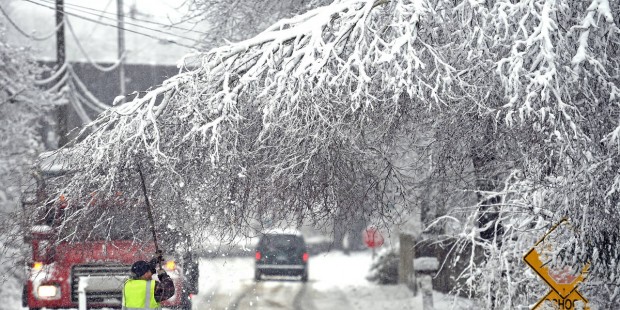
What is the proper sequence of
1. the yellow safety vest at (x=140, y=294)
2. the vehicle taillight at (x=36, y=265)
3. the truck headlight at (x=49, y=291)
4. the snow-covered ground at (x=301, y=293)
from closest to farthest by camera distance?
the yellow safety vest at (x=140, y=294)
the vehicle taillight at (x=36, y=265)
the truck headlight at (x=49, y=291)
the snow-covered ground at (x=301, y=293)

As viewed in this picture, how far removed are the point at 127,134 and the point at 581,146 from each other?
450 centimetres

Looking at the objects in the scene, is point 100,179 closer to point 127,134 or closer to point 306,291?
point 127,134

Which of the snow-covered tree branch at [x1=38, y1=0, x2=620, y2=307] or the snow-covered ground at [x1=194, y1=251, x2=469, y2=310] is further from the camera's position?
the snow-covered ground at [x1=194, y1=251, x2=469, y2=310]

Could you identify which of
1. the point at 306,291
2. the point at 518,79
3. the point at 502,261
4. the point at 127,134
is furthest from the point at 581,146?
the point at 306,291

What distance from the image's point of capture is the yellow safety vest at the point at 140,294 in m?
9.25

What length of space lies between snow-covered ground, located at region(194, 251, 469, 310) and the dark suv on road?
354mm

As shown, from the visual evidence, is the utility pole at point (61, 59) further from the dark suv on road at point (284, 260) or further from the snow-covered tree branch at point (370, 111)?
the snow-covered tree branch at point (370, 111)

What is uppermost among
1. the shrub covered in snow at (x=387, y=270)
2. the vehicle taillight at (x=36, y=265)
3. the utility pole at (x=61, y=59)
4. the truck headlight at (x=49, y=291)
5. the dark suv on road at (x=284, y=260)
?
the utility pole at (x=61, y=59)

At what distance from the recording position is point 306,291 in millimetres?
23094

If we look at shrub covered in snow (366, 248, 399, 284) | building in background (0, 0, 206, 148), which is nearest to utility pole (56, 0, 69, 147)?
building in background (0, 0, 206, 148)

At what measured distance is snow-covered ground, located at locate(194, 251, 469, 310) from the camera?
18906mm

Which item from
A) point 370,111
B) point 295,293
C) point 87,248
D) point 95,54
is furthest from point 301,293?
point 95,54

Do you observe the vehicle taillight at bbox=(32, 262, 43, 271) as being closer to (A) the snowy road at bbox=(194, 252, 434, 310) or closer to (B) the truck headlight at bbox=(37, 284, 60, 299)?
(B) the truck headlight at bbox=(37, 284, 60, 299)

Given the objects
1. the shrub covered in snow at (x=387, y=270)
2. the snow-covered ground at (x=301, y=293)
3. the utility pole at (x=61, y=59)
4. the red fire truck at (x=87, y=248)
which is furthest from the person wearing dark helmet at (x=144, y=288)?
the shrub covered in snow at (x=387, y=270)
